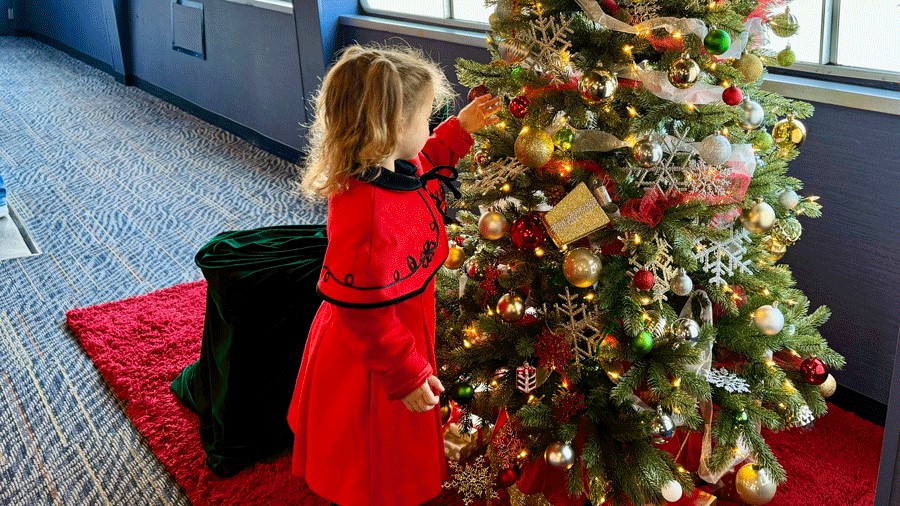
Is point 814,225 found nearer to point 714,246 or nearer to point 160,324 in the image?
point 714,246

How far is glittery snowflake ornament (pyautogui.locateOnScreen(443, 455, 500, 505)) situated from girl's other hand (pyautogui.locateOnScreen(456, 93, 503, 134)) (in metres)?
0.81

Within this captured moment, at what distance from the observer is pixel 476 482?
2.08 m

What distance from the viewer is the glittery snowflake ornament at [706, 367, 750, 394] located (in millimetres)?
1784

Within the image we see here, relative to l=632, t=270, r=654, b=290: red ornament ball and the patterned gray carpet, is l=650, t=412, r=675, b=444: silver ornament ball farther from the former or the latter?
the patterned gray carpet

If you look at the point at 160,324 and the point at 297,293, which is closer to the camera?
the point at 297,293

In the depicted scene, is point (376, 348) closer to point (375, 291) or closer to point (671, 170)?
point (375, 291)

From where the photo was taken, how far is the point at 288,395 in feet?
7.61

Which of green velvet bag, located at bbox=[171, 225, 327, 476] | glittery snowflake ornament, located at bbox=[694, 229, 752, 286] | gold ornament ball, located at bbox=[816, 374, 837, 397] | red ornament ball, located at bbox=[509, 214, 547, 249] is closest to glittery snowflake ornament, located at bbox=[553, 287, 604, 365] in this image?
red ornament ball, located at bbox=[509, 214, 547, 249]

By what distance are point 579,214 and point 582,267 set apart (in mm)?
106

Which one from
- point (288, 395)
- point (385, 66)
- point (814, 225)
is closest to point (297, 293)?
point (288, 395)

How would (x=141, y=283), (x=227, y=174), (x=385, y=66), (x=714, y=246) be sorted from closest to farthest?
1. (x=385, y=66)
2. (x=714, y=246)
3. (x=141, y=283)
4. (x=227, y=174)

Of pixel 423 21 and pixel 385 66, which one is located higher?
pixel 385 66

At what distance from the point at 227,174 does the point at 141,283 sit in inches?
58.7

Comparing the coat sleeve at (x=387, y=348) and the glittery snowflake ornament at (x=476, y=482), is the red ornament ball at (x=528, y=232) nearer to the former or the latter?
the coat sleeve at (x=387, y=348)
